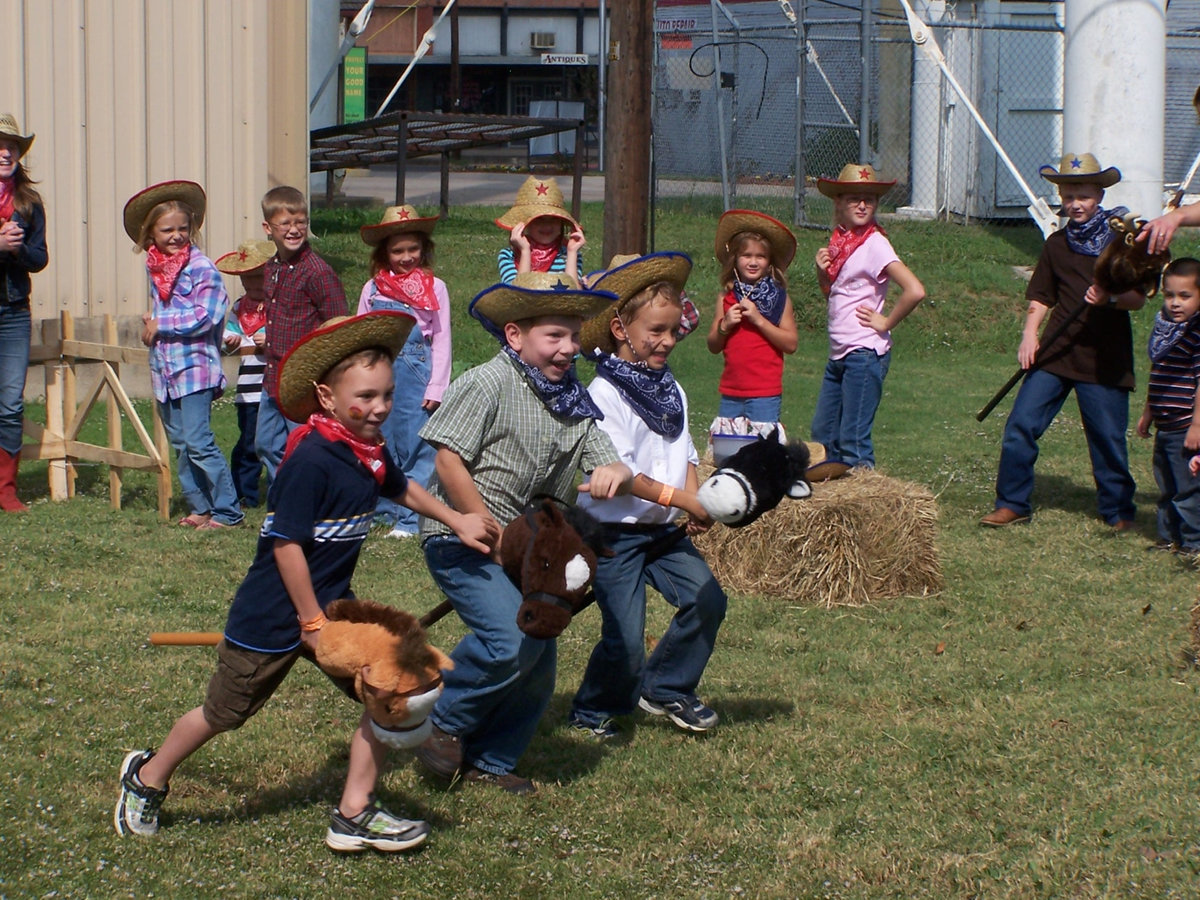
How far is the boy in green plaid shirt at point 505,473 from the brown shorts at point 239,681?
1.92ft

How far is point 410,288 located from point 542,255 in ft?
2.45

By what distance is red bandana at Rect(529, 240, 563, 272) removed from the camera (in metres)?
7.69

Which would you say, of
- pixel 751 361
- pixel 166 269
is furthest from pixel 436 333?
pixel 751 361

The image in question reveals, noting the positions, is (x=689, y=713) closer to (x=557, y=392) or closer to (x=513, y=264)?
(x=557, y=392)

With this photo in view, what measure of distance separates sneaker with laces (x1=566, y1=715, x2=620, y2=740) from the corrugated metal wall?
7.43m

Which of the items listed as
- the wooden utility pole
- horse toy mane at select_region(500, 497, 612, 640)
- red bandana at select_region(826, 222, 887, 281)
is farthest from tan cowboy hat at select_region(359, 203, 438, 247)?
horse toy mane at select_region(500, 497, 612, 640)

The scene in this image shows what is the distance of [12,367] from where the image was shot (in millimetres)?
8320

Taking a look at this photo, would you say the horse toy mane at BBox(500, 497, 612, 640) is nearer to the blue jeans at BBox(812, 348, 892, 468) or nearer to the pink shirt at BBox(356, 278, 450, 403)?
the pink shirt at BBox(356, 278, 450, 403)

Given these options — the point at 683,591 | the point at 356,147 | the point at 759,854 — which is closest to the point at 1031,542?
the point at 683,591

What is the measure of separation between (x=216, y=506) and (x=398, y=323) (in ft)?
14.8

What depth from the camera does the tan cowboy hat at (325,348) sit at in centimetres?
399

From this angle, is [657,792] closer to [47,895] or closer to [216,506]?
[47,895]

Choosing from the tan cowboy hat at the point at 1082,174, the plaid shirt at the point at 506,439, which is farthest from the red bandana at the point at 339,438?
the tan cowboy hat at the point at 1082,174

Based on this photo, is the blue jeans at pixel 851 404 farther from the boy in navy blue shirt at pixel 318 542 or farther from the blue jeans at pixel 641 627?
the boy in navy blue shirt at pixel 318 542
